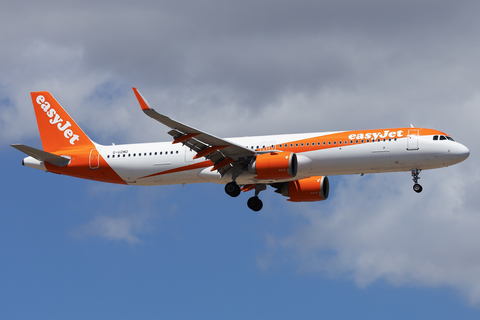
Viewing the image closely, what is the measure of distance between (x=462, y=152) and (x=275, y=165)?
1191 cm

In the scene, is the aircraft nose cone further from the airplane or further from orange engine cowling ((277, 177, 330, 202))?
orange engine cowling ((277, 177, 330, 202))

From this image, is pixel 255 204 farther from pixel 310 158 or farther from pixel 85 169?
pixel 85 169

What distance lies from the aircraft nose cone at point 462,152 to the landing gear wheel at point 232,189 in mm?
14644

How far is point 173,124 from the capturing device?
41000mm

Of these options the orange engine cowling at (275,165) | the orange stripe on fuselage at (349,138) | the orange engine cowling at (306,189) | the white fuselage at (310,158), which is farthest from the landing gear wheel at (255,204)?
the orange stripe on fuselage at (349,138)

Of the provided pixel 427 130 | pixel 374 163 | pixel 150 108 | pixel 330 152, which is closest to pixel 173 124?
pixel 150 108

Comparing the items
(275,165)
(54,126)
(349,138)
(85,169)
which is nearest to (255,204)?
(275,165)

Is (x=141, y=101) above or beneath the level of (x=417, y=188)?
above

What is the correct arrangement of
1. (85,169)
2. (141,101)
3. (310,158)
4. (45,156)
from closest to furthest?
(141,101) < (310,158) < (45,156) < (85,169)

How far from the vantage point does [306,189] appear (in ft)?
163

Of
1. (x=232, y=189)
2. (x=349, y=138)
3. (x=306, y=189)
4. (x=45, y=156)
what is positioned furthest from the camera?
(x=306, y=189)

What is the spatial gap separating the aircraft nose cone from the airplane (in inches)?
2.8

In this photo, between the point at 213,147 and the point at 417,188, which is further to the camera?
the point at 213,147

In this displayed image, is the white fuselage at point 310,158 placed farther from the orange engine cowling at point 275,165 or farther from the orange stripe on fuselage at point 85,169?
the orange engine cowling at point 275,165
